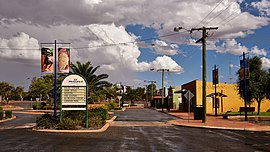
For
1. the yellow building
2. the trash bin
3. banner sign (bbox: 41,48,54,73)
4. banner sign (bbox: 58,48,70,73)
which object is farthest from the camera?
the yellow building

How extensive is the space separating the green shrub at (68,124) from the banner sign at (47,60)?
428cm

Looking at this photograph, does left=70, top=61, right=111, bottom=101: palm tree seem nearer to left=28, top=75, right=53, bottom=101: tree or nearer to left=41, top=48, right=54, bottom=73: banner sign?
left=28, top=75, right=53, bottom=101: tree

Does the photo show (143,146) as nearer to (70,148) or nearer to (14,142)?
(70,148)

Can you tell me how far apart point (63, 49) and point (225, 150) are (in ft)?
47.0

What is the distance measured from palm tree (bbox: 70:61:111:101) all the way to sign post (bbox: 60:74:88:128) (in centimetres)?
1936

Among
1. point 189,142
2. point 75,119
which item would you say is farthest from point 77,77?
point 189,142

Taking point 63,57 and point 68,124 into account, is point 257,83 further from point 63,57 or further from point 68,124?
point 68,124

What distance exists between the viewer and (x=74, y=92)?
21.5 metres

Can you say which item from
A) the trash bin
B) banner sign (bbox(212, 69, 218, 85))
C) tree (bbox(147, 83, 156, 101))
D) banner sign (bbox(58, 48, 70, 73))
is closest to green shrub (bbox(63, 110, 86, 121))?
banner sign (bbox(58, 48, 70, 73))

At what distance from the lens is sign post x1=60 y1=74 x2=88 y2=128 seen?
70.2ft

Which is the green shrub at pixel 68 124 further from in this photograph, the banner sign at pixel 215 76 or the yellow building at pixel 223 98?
the yellow building at pixel 223 98

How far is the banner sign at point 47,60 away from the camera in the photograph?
23234mm

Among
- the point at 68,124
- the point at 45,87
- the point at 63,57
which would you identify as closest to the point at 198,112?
the point at 63,57

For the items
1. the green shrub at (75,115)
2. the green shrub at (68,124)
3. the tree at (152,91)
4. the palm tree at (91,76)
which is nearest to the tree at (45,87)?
the palm tree at (91,76)
